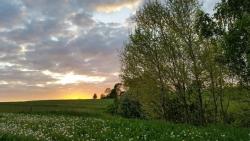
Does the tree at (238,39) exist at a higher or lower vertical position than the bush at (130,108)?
higher

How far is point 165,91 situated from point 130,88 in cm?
776

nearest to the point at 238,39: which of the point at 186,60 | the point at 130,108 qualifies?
the point at 186,60

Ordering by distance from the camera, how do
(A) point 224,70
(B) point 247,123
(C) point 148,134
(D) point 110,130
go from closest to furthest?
1. (C) point 148,134
2. (D) point 110,130
3. (B) point 247,123
4. (A) point 224,70

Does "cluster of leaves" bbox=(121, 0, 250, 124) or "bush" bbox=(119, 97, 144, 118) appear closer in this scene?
"cluster of leaves" bbox=(121, 0, 250, 124)

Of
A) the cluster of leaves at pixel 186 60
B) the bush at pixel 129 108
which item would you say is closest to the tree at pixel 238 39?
the cluster of leaves at pixel 186 60

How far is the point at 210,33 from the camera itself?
3728 centimetres

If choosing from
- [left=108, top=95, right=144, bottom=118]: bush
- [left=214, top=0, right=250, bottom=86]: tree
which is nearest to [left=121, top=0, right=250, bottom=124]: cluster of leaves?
[left=214, top=0, right=250, bottom=86]: tree

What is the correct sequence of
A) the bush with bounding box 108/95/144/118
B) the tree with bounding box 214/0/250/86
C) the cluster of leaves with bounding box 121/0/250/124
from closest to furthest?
1. the tree with bounding box 214/0/250/86
2. the cluster of leaves with bounding box 121/0/250/124
3. the bush with bounding box 108/95/144/118

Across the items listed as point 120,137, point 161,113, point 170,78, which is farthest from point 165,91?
point 120,137

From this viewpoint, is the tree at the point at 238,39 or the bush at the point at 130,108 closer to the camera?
the tree at the point at 238,39

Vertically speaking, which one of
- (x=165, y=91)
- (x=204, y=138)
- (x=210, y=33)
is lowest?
(x=204, y=138)

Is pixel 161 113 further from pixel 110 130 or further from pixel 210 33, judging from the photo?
pixel 110 130

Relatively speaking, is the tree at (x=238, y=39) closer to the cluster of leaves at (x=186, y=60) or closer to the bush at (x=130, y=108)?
the cluster of leaves at (x=186, y=60)

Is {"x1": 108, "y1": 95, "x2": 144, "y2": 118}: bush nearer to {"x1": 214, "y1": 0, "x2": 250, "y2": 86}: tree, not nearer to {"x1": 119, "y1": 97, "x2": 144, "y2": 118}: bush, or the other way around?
{"x1": 119, "y1": 97, "x2": 144, "y2": 118}: bush
